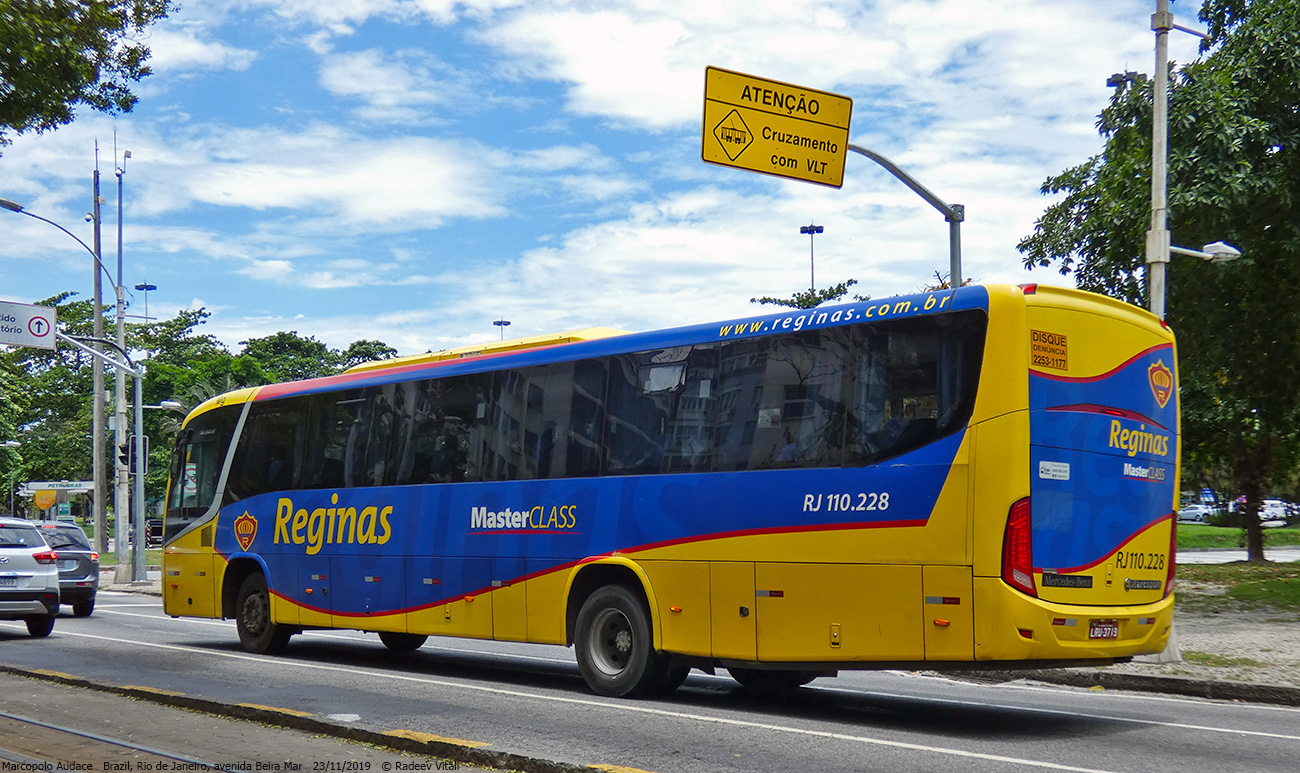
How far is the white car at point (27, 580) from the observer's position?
1709 cm

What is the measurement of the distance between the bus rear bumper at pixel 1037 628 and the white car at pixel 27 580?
44.9 ft

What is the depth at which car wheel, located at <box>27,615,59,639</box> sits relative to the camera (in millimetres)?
18031

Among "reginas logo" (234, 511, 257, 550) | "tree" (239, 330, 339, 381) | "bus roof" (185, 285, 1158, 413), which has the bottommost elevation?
"reginas logo" (234, 511, 257, 550)

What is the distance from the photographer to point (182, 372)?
69562 mm

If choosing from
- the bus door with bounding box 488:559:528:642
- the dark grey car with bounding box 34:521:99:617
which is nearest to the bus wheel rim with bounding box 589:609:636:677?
the bus door with bounding box 488:559:528:642

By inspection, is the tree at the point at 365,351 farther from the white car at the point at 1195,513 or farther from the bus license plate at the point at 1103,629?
the bus license plate at the point at 1103,629

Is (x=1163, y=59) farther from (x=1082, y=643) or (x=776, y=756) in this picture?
(x=776, y=756)

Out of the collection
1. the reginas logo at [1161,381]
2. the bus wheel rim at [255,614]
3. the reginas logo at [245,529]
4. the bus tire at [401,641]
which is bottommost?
the bus tire at [401,641]

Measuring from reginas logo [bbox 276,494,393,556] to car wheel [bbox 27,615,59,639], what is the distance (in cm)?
504

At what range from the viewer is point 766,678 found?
11820mm

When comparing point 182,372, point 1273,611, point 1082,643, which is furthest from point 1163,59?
point 182,372

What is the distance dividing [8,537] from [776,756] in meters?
14.0

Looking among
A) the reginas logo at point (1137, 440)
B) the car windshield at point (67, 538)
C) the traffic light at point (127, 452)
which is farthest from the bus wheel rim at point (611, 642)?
the traffic light at point (127, 452)

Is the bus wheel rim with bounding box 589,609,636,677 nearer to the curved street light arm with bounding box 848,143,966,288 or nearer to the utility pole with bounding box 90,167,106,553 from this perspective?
the curved street light arm with bounding box 848,143,966,288
